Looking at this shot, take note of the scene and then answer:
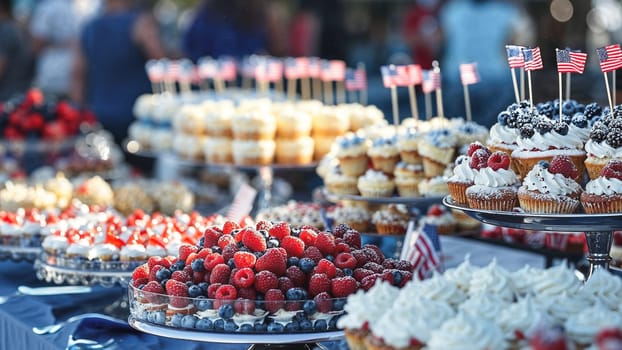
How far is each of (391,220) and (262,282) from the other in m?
1.59

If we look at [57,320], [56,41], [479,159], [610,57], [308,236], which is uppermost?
[56,41]

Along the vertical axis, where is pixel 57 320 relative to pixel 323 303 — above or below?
below

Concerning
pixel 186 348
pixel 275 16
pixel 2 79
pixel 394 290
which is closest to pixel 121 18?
pixel 2 79

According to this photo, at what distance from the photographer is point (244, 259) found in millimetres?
2906

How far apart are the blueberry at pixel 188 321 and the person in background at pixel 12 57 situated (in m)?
6.17

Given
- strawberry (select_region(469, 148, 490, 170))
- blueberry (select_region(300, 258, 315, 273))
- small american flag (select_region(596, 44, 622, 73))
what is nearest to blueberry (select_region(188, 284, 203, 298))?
blueberry (select_region(300, 258, 315, 273))

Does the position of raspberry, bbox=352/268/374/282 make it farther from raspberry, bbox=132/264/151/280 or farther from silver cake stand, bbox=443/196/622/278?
raspberry, bbox=132/264/151/280

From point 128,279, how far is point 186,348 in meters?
0.62

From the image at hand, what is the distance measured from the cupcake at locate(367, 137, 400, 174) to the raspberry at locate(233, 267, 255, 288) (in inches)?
63.6

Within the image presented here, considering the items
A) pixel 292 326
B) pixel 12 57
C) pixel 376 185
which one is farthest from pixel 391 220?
pixel 12 57

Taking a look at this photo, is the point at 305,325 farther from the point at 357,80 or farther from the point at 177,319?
the point at 357,80

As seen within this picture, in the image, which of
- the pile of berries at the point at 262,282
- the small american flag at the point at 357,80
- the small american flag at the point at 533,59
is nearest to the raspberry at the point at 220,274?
the pile of berries at the point at 262,282

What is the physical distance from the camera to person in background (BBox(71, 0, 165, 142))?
7889 millimetres

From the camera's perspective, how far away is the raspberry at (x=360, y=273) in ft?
9.71
